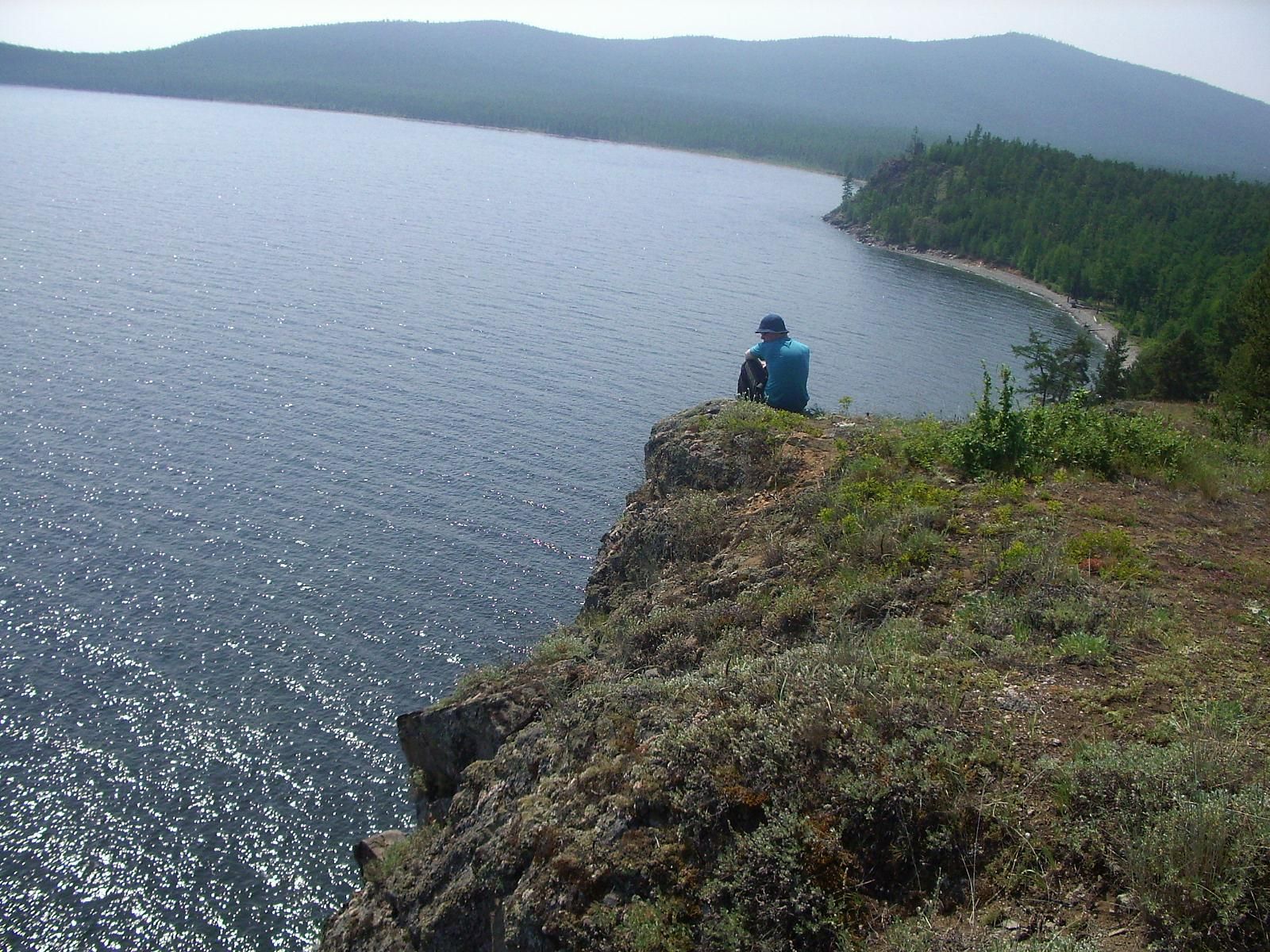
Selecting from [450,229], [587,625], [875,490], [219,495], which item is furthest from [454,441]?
[450,229]

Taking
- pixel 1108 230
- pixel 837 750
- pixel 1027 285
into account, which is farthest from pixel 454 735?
pixel 1108 230

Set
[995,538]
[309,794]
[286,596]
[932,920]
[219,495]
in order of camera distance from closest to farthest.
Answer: [932,920] < [995,538] < [309,794] < [286,596] < [219,495]

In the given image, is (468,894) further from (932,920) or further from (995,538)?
(995,538)

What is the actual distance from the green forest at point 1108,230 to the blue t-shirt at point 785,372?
35.8 m

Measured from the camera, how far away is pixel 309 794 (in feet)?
56.7

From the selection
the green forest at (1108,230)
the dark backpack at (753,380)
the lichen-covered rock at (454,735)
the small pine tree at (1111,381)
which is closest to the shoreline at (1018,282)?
the green forest at (1108,230)

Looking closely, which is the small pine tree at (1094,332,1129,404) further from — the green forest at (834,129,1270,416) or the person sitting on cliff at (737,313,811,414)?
the person sitting on cliff at (737,313,811,414)

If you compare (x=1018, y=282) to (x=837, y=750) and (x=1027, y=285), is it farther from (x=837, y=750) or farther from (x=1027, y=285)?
(x=837, y=750)

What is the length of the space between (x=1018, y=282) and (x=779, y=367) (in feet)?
290

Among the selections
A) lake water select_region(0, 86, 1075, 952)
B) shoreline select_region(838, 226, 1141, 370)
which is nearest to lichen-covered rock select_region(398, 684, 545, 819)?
lake water select_region(0, 86, 1075, 952)

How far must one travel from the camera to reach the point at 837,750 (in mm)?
5977

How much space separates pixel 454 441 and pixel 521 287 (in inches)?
964

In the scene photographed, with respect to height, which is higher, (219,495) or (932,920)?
(932,920)

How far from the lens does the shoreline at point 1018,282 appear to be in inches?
2960
